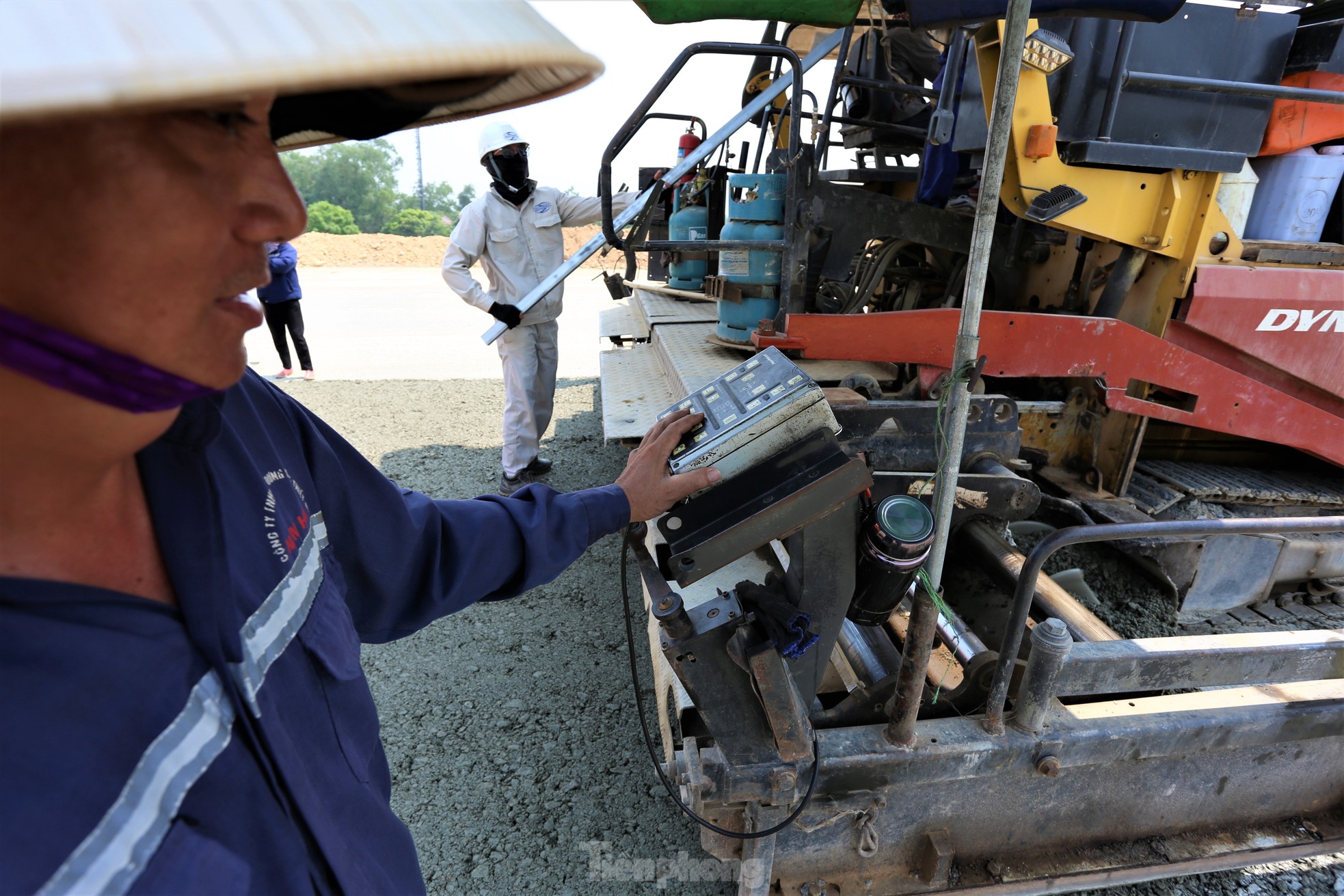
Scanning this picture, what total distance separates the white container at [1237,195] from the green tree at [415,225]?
4485 cm

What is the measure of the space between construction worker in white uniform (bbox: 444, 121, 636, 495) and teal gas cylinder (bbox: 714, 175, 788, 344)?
167 centimetres

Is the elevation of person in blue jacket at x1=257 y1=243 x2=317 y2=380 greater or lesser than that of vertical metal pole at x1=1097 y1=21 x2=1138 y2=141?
lesser

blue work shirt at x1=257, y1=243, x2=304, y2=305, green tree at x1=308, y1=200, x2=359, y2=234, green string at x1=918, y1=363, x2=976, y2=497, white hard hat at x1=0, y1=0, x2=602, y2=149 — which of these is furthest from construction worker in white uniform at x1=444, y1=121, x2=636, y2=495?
green tree at x1=308, y1=200, x2=359, y2=234

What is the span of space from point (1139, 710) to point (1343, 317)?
232 centimetres

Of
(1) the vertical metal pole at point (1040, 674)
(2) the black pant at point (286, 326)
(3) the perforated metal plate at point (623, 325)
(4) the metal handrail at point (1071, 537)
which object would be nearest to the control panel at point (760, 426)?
(4) the metal handrail at point (1071, 537)

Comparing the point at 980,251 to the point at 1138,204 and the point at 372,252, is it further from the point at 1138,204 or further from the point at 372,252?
the point at 372,252

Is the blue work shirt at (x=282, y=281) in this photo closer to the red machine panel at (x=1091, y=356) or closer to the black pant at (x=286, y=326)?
the black pant at (x=286, y=326)

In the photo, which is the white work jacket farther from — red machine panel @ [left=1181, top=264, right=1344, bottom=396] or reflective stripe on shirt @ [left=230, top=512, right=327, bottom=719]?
reflective stripe on shirt @ [left=230, top=512, right=327, bottom=719]

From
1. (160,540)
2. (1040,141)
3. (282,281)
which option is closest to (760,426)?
(160,540)

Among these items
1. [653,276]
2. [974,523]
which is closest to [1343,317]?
[974,523]

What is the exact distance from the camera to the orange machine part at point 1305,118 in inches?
115

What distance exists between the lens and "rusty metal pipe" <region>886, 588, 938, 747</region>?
5.20ft

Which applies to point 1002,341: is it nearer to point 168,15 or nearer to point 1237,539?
point 1237,539

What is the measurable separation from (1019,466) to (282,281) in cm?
753
